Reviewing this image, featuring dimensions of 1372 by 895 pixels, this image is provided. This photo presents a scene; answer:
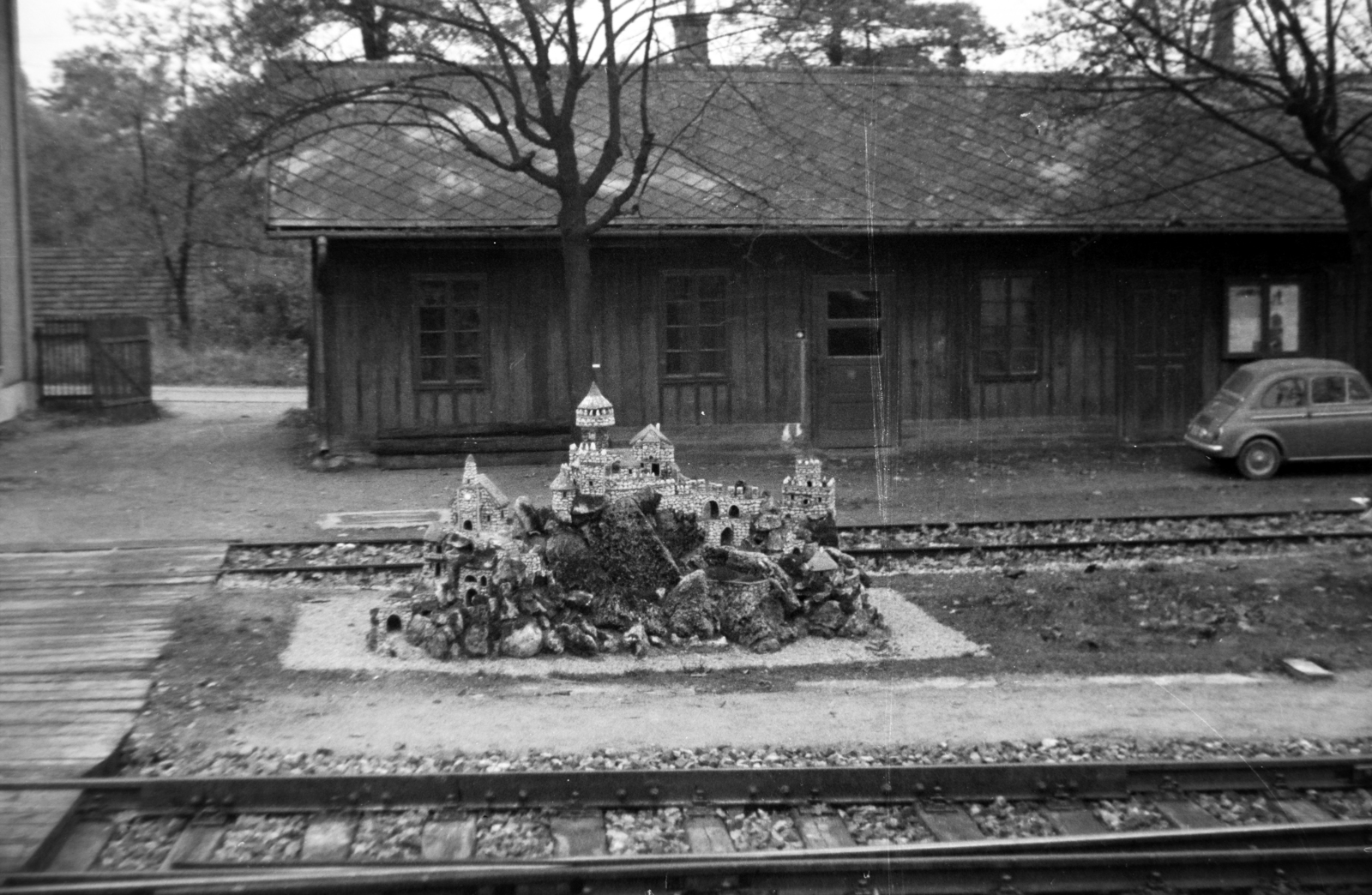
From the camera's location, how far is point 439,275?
1991 centimetres

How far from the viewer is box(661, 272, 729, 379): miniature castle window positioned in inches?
810

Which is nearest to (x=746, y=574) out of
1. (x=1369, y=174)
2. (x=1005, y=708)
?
(x=1005, y=708)

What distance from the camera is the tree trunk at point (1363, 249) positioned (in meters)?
19.1

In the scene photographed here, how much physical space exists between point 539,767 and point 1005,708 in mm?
3189

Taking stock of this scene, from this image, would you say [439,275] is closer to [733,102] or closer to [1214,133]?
[733,102]

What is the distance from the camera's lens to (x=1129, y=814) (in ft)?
22.9

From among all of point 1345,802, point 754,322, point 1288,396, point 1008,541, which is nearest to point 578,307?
point 754,322

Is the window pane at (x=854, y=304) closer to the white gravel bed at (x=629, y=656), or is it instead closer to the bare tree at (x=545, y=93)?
the bare tree at (x=545, y=93)

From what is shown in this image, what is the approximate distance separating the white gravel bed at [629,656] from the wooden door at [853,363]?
32.8 feet

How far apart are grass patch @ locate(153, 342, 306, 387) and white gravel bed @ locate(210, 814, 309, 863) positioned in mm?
28043

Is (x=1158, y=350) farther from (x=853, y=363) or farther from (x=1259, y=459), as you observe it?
(x=853, y=363)

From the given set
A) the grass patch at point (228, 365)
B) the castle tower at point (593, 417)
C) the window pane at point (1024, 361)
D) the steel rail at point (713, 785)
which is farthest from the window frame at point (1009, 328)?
the grass patch at point (228, 365)

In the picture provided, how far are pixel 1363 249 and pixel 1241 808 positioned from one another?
1490 centimetres

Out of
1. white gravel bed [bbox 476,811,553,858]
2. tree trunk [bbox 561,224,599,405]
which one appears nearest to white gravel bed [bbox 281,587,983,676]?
white gravel bed [bbox 476,811,553,858]
